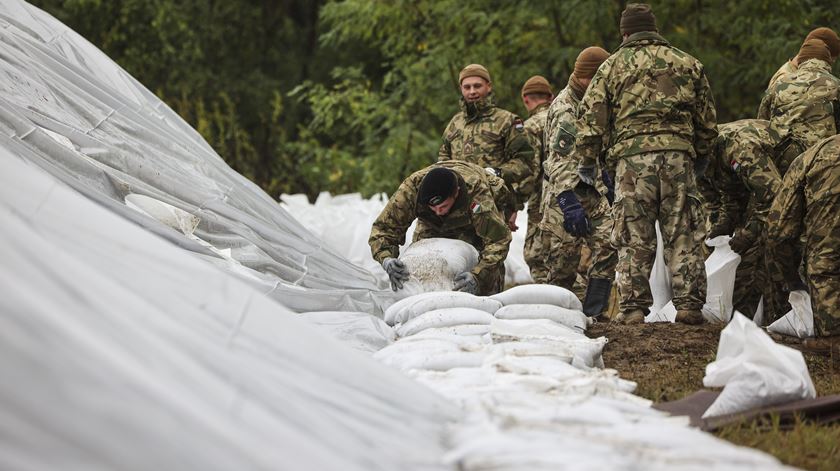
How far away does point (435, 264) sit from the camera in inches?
299

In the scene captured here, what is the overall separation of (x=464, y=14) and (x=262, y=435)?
1424 cm

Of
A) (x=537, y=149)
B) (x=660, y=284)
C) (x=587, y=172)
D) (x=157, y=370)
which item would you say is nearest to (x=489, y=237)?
(x=587, y=172)

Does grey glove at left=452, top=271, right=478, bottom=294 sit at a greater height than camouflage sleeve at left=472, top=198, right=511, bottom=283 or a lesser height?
lesser

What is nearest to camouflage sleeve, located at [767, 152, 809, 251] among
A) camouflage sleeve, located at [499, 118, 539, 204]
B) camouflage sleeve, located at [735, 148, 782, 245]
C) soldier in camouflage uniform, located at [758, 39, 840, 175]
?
camouflage sleeve, located at [735, 148, 782, 245]

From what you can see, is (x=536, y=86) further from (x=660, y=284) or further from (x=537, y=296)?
(x=537, y=296)

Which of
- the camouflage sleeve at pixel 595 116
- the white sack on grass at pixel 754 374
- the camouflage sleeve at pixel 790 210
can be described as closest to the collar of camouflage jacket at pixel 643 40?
the camouflage sleeve at pixel 595 116

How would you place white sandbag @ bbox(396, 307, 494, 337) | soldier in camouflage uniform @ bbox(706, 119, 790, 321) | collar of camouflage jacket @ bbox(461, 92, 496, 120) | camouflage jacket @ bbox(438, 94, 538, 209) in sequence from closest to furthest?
white sandbag @ bbox(396, 307, 494, 337) < soldier in camouflage uniform @ bbox(706, 119, 790, 321) < camouflage jacket @ bbox(438, 94, 538, 209) < collar of camouflage jacket @ bbox(461, 92, 496, 120)

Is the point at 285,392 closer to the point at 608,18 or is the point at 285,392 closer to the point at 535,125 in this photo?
the point at 535,125

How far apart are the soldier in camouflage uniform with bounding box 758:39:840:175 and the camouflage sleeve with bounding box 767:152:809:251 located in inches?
52.9

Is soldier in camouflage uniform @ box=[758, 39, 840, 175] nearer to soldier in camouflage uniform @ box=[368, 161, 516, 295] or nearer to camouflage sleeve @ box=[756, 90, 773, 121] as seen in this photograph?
camouflage sleeve @ box=[756, 90, 773, 121]

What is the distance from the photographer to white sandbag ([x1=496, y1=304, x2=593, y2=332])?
6.48m

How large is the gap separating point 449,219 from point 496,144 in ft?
4.55

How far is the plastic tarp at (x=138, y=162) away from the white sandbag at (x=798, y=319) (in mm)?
2362

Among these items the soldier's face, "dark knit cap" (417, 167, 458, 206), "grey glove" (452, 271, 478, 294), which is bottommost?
"grey glove" (452, 271, 478, 294)
